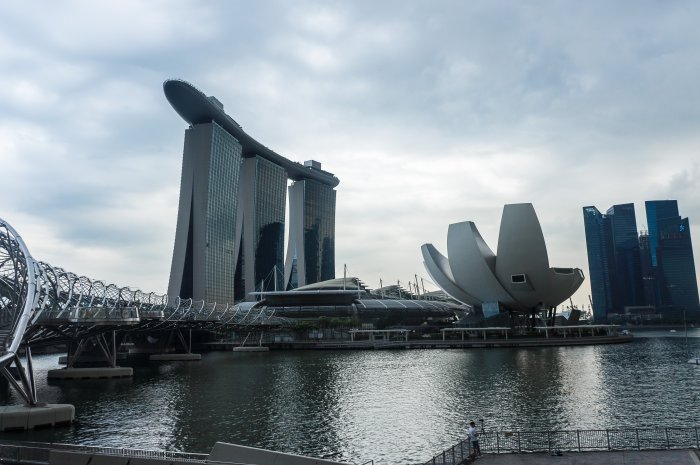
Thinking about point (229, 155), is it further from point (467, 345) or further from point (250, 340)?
point (467, 345)

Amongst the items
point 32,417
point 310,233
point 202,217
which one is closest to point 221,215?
point 202,217

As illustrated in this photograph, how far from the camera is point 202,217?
401 feet

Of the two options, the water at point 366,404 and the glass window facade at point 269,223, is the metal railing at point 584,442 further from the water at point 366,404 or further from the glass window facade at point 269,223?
the glass window facade at point 269,223

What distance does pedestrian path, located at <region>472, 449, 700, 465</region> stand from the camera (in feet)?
46.6

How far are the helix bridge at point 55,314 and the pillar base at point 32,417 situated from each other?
3.24 ft

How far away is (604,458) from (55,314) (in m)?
34.7

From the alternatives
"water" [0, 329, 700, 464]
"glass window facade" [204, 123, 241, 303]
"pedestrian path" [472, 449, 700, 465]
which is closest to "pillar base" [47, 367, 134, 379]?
"water" [0, 329, 700, 464]

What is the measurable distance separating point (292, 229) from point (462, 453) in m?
166

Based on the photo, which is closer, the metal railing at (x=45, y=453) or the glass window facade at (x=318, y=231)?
the metal railing at (x=45, y=453)

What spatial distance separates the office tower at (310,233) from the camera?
177 meters

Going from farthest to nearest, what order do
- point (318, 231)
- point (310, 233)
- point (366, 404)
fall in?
point (318, 231) → point (310, 233) → point (366, 404)

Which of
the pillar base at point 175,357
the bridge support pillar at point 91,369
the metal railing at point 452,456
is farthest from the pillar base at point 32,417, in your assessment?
the pillar base at point 175,357

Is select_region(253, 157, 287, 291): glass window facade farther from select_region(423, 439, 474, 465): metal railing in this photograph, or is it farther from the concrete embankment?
select_region(423, 439, 474, 465): metal railing

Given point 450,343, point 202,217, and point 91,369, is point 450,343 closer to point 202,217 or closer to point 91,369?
point 91,369
